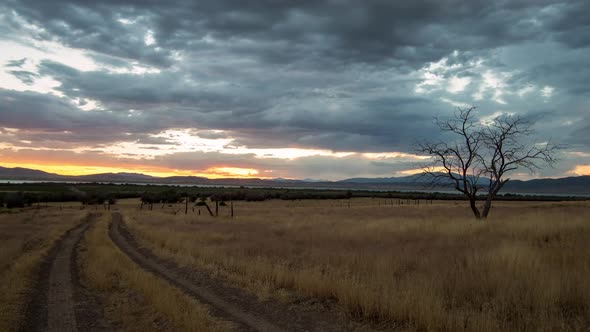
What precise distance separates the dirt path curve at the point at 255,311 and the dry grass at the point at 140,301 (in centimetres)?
42

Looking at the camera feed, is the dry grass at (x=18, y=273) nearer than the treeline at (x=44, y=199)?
Yes

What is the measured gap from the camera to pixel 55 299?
9.98 metres

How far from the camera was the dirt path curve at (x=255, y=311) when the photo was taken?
7770 mm

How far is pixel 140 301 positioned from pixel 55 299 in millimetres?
2281

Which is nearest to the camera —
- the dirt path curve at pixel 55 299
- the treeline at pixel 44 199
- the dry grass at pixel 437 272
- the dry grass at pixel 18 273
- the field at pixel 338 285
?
the dry grass at pixel 437 272

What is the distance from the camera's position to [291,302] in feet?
31.0

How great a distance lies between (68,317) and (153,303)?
5.66 feet

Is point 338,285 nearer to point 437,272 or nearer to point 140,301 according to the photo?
point 437,272

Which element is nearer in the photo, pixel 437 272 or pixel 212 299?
pixel 212 299

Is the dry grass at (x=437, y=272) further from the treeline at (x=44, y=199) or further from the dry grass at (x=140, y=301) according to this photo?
the treeline at (x=44, y=199)

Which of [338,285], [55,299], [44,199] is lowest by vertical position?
[44,199]

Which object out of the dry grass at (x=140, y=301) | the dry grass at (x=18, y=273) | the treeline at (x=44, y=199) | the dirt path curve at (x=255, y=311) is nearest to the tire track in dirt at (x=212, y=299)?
the dirt path curve at (x=255, y=311)

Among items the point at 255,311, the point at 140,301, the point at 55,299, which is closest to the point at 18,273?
the point at 55,299

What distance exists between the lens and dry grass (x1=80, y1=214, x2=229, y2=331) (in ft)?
25.5
